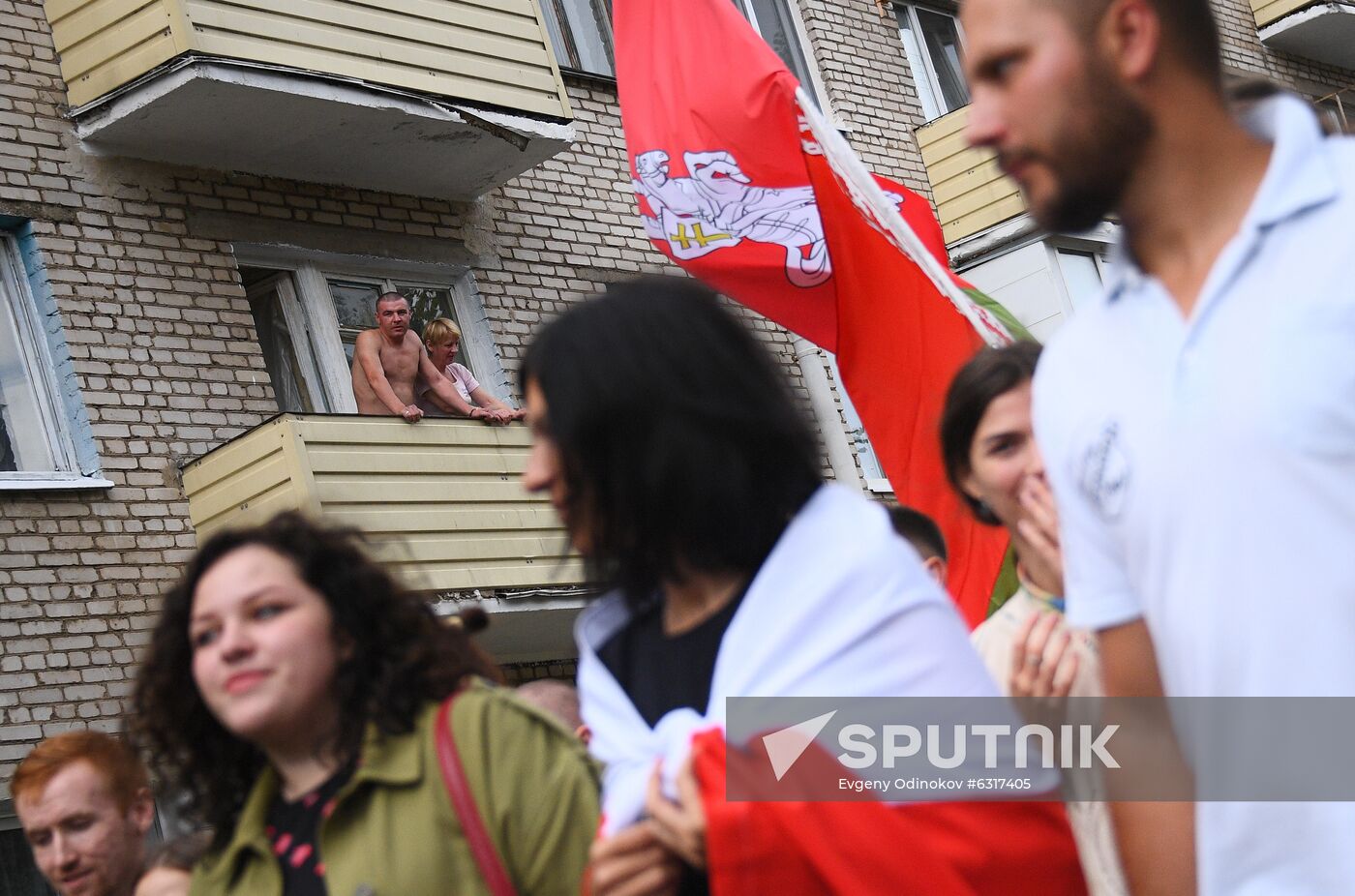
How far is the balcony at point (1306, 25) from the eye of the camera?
19.3 metres

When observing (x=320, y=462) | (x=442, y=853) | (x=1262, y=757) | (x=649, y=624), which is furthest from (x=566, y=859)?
(x=320, y=462)

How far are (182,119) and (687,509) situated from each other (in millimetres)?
8325

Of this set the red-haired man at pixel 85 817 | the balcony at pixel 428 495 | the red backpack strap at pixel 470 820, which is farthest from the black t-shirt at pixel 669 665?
the balcony at pixel 428 495

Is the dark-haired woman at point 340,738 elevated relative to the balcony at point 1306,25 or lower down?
lower down

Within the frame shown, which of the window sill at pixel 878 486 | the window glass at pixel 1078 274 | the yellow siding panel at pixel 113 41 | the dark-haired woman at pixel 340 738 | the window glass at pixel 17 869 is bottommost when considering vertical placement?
the window glass at pixel 17 869

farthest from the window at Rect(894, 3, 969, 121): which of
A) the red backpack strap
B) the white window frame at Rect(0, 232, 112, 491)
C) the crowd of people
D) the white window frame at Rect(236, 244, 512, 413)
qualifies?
the red backpack strap

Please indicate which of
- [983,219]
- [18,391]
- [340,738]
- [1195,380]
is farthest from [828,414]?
[1195,380]

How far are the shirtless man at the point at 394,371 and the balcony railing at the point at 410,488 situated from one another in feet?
0.53

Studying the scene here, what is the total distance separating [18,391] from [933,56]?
10.2 m

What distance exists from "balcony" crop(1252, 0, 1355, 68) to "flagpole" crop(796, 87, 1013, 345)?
586 inches

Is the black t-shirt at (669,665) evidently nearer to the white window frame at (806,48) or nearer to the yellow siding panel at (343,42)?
the yellow siding panel at (343,42)

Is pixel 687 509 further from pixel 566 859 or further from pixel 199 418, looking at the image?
pixel 199 418

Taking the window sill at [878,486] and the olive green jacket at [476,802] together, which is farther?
the window sill at [878,486]

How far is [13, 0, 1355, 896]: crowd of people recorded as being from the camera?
1801 millimetres
